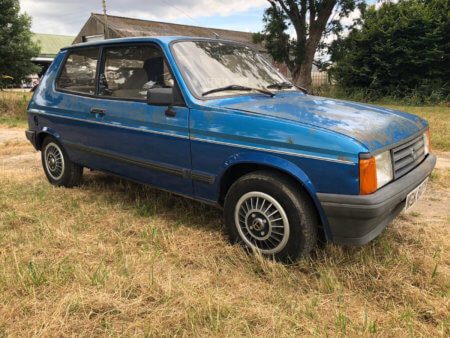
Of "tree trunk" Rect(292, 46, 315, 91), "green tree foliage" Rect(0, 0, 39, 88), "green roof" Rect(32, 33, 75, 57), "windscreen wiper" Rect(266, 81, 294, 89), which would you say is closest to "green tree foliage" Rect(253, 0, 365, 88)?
"tree trunk" Rect(292, 46, 315, 91)

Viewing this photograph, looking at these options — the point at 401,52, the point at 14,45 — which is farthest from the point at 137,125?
the point at 14,45

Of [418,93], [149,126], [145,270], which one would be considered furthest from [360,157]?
[418,93]

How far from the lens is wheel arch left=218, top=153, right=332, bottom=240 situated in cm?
264

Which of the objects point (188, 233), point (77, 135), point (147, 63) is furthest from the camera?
point (77, 135)

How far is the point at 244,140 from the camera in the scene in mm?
2873

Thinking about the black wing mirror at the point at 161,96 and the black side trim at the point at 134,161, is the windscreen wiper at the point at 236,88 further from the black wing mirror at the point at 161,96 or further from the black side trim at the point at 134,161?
the black side trim at the point at 134,161

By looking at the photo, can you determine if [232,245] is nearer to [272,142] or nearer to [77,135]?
[272,142]

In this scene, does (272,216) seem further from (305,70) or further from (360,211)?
(305,70)

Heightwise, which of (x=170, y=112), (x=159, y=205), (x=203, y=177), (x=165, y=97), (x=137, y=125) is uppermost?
(x=165, y=97)

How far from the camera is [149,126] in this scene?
3.50m

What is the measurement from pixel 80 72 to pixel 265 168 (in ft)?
8.69

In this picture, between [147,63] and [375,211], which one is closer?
[375,211]

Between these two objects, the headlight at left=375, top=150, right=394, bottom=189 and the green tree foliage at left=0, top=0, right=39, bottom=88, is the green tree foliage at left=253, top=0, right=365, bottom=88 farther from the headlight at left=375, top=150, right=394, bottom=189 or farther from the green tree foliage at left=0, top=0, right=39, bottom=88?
the headlight at left=375, top=150, right=394, bottom=189

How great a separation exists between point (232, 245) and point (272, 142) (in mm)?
942
